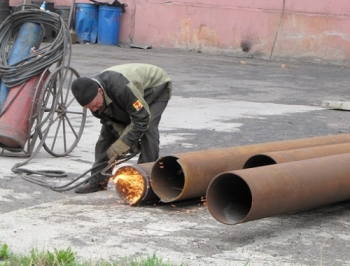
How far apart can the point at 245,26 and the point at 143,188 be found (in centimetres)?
1438

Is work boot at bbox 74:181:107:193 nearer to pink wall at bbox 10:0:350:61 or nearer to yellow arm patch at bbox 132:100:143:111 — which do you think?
yellow arm patch at bbox 132:100:143:111

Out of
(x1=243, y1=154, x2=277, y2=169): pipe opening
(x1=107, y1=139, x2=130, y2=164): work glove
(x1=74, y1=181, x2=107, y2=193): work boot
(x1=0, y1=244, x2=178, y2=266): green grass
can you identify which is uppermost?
(x1=243, y1=154, x2=277, y2=169): pipe opening

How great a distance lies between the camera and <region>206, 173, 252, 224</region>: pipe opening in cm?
607

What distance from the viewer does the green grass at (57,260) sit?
5055 mm

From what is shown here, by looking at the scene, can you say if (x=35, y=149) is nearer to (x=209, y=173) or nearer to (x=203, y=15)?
(x=209, y=173)

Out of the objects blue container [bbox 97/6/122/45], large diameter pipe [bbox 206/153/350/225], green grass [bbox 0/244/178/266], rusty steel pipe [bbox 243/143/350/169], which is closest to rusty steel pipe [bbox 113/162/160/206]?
rusty steel pipe [bbox 243/143/350/169]

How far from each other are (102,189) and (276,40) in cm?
1348

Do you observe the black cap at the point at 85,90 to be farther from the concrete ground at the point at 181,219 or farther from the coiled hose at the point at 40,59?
the coiled hose at the point at 40,59

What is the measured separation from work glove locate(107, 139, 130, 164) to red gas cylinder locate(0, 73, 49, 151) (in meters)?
1.75

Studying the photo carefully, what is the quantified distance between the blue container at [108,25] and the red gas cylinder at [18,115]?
42.9 feet

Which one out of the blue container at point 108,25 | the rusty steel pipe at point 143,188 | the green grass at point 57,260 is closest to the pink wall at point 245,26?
the blue container at point 108,25

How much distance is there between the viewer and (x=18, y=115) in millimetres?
8875

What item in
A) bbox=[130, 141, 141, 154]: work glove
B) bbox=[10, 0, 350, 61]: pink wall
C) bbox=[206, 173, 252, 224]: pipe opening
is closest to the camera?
bbox=[206, 173, 252, 224]: pipe opening

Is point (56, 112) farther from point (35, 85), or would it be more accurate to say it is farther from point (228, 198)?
point (228, 198)
